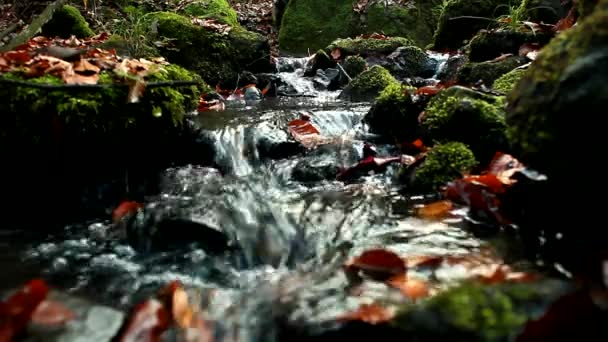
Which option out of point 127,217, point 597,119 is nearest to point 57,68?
point 127,217

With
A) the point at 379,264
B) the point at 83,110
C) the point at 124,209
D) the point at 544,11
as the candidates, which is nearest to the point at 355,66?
the point at 544,11

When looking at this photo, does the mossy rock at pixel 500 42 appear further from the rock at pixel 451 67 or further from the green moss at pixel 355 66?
the green moss at pixel 355 66

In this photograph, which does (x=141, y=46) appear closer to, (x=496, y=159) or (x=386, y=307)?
(x=496, y=159)

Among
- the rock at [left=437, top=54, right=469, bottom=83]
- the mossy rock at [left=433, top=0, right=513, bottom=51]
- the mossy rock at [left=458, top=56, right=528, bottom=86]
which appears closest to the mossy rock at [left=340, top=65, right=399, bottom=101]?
the rock at [left=437, top=54, right=469, bottom=83]

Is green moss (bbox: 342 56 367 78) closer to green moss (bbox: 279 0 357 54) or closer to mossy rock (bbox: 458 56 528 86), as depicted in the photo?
mossy rock (bbox: 458 56 528 86)

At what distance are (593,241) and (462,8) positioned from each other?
23.1 ft

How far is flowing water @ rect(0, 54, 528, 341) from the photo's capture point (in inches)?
72.2

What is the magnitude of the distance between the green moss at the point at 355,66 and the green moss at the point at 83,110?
4.24m

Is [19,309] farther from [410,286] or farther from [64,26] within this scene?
[64,26]

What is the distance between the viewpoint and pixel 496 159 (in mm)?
2758

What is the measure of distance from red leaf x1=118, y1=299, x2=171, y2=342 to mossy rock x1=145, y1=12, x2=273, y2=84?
4.88m

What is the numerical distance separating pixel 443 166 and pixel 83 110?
2.26 m

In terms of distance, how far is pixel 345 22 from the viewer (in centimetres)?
1153

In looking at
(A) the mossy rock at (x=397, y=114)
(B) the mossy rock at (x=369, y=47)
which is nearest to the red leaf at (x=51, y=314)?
(A) the mossy rock at (x=397, y=114)
